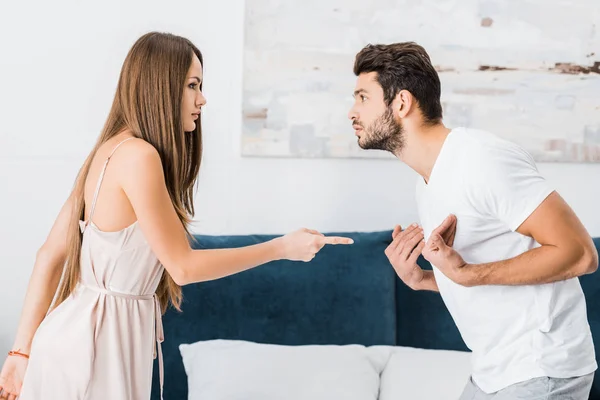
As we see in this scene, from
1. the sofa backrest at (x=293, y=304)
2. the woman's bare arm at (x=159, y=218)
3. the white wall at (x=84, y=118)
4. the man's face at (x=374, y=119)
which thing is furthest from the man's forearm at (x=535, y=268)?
the white wall at (x=84, y=118)

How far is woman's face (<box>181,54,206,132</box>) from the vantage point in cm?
190

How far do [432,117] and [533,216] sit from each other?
454mm

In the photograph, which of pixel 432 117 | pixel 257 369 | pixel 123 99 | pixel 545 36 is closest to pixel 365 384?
pixel 257 369

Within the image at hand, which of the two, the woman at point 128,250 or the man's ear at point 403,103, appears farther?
the man's ear at point 403,103

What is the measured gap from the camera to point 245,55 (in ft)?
9.41

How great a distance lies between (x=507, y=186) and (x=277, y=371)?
1.05 m

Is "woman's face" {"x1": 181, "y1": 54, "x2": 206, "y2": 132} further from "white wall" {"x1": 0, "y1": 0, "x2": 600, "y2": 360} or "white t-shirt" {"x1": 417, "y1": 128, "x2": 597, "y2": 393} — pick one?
"white wall" {"x1": 0, "y1": 0, "x2": 600, "y2": 360}

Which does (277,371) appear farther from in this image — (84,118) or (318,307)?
(84,118)

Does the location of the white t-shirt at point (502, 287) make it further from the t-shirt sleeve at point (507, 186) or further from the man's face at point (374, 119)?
the man's face at point (374, 119)

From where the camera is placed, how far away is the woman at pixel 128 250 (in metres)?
1.76

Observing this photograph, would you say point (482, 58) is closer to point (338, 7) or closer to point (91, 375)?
point (338, 7)

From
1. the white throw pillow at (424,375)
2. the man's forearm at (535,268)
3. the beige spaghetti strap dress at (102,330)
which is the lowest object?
the white throw pillow at (424,375)

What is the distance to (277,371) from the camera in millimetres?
2383

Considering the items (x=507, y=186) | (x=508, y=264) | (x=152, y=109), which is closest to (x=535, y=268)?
(x=508, y=264)
